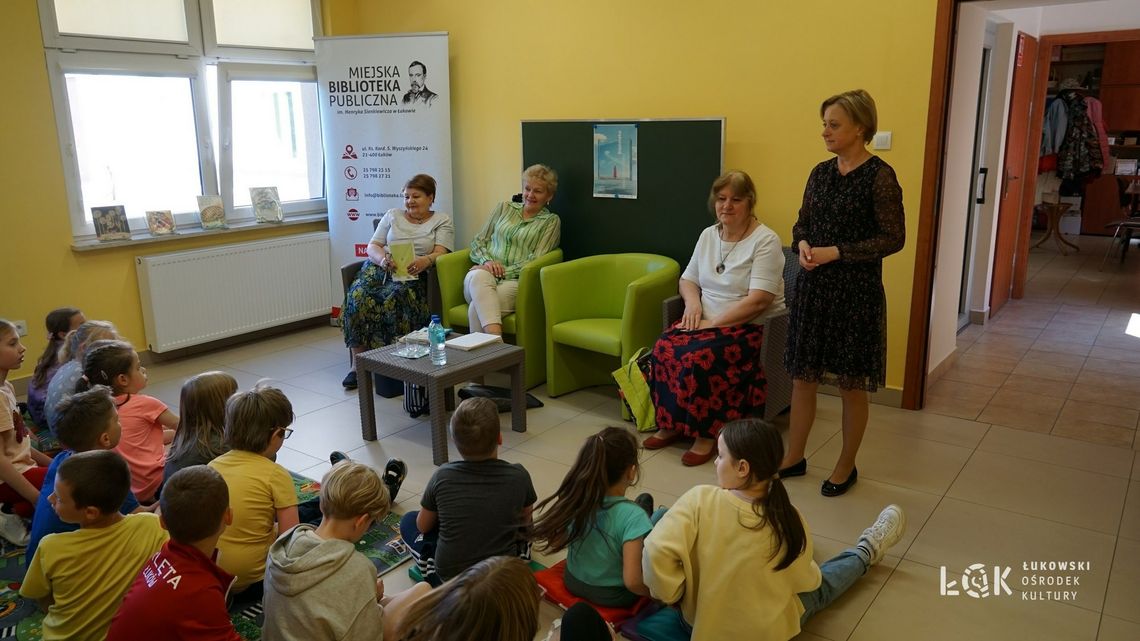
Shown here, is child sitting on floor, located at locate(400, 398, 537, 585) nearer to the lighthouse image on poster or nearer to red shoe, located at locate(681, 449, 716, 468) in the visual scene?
red shoe, located at locate(681, 449, 716, 468)

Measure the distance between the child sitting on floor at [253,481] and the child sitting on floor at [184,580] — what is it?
427 millimetres

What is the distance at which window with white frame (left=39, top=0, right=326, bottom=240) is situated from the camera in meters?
4.96

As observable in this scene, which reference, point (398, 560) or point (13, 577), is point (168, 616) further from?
point (13, 577)

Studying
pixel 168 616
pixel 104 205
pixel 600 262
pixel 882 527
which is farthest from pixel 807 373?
pixel 104 205

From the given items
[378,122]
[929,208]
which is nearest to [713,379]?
[929,208]

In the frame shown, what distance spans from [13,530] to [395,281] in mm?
2364

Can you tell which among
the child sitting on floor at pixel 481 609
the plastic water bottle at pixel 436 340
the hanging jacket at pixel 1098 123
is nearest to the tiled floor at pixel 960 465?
the plastic water bottle at pixel 436 340

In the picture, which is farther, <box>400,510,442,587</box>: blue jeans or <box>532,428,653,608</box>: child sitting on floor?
<box>400,510,442,587</box>: blue jeans

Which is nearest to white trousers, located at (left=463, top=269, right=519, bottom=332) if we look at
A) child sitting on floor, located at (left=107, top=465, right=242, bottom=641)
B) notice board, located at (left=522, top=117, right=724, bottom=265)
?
notice board, located at (left=522, top=117, right=724, bottom=265)

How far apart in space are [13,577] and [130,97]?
344cm

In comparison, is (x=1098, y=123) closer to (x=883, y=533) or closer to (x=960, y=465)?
(x=960, y=465)

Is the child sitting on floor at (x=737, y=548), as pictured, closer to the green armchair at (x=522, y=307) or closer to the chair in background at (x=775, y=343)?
the chair in background at (x=775, y=343)

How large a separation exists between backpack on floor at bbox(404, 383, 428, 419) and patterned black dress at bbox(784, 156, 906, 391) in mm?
1973

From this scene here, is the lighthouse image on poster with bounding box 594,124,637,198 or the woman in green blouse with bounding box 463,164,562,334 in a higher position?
the lighthouse image on poster with bounding box 594,124,637,198
